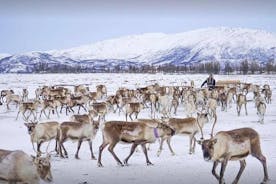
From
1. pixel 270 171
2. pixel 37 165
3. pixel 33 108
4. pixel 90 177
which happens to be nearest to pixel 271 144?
pixel 270 171

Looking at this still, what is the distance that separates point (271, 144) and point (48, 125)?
20.0 ft

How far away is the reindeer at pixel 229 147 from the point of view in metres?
7.68

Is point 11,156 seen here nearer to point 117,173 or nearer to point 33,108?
point 117,173

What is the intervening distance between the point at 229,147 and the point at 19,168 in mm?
3649

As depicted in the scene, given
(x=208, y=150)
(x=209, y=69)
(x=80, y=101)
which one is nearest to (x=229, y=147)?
(x=208, y=150)

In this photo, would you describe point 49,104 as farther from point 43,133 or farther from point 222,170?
point 222,170

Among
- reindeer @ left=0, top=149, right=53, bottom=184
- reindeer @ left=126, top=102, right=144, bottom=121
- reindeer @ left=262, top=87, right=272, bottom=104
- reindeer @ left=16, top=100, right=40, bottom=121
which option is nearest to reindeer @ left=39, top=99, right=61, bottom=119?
reindeer @ left=16, top=100, right=40, bottom=121

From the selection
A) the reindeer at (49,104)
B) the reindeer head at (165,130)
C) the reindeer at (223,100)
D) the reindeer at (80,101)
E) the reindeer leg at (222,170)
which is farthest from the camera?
the reindeer at (223,100)

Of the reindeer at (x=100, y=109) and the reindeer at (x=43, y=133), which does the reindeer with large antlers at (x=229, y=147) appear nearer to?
the reindeer at (x=43, y=133)

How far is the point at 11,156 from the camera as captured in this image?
639 centimetres

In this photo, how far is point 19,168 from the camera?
6.38 metres

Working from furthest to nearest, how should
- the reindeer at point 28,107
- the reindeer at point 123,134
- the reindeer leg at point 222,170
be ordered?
the reindeer at point 28,107
the reindeer at point 123,134
the reindeer leg at point 222,170

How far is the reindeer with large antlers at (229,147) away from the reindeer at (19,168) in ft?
9.34

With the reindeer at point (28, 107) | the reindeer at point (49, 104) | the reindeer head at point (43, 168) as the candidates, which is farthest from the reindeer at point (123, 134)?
the reindeer at point (49, 104)
